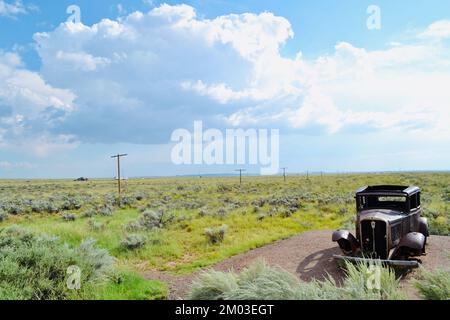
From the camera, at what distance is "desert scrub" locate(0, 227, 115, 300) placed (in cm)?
809

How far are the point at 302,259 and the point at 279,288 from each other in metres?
4.77

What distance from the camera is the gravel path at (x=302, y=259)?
987 centimetres

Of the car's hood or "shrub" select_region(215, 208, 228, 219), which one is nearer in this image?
the car's hood

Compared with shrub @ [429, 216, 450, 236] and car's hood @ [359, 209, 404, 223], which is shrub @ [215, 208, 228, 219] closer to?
shrub @ [429, 216, 450, 236]

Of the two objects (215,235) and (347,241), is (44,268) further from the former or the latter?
(215,235)

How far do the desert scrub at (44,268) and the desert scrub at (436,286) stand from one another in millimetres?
7461

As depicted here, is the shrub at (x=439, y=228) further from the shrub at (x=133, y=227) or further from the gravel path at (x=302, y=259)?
the shrub at (x=133, y=227)

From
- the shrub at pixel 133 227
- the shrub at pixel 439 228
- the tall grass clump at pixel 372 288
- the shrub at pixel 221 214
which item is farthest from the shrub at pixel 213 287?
the shrub at pixel 221 214

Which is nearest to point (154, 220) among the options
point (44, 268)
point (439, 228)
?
point (44, 268)

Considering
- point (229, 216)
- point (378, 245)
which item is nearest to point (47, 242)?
point (378, 245)

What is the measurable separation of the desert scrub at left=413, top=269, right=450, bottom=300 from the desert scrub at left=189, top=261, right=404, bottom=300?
1.62 feet

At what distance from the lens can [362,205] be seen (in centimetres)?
1109

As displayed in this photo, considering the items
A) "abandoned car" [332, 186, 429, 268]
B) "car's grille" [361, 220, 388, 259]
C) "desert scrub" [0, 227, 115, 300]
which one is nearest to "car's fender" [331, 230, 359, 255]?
"abandoned car" [332, 186, 429, 268]
